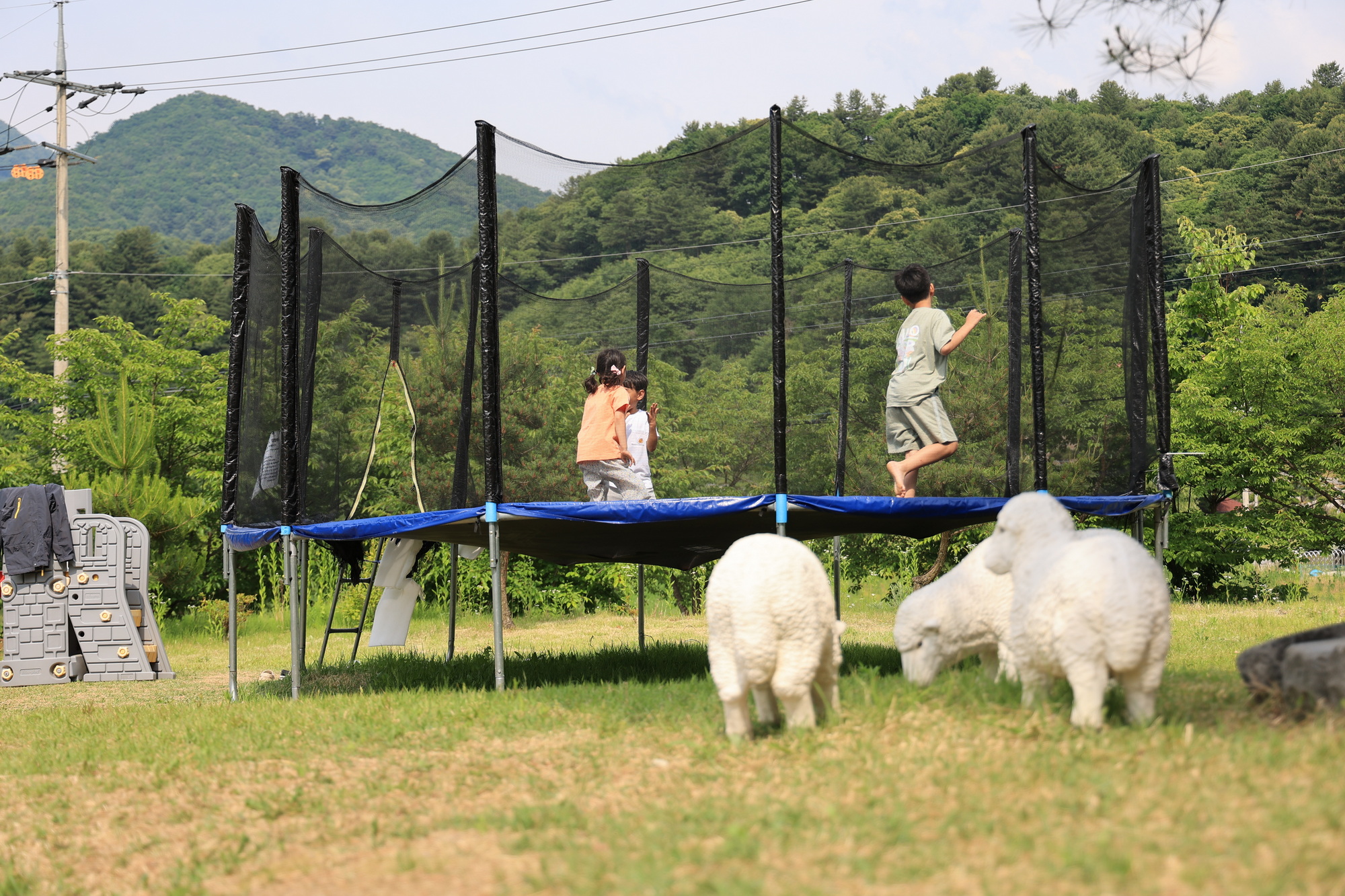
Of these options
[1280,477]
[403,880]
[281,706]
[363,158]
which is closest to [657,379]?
[281,706]

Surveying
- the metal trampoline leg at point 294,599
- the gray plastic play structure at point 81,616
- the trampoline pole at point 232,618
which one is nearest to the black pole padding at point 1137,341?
the metal trampoline leg at point 294,599

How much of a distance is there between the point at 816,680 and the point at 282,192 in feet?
18.1

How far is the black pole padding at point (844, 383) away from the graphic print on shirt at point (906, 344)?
6.23ft

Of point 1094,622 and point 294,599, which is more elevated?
point 1094,622

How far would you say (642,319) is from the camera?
35.3 ft

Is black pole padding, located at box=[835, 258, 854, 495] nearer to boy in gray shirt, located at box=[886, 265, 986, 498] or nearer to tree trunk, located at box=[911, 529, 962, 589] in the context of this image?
boy in gray shirt, located at box=[886, 265, 986, 498]

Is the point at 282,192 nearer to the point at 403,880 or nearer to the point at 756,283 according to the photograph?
the point at 756,283

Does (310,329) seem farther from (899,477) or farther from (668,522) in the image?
(899,477)

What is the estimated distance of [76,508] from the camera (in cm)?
1098

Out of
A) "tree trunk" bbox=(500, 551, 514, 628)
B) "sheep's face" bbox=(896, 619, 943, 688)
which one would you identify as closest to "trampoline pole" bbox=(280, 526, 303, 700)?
"sheep's face" bbox=(896, 619, 943, 688)

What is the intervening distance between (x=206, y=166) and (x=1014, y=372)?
96.0 m

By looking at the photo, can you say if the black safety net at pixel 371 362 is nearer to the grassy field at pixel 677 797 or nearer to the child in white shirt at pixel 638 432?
the child in white shirt at pixel 638 432

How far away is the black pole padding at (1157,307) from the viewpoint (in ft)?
25.7

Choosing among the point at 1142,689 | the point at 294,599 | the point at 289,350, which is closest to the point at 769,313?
the point at 289,350
